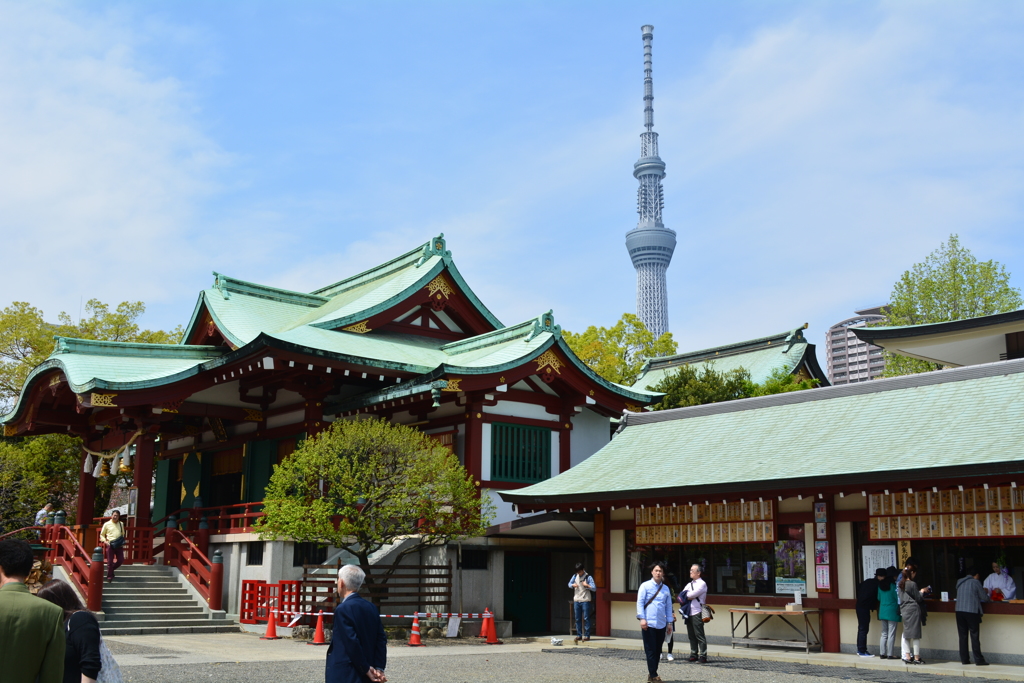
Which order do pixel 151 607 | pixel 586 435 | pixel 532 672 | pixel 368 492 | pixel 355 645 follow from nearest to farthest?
pixel 355 645, pixel 532 672, pixel 368 492, pixel 151 607, pixel 586 435

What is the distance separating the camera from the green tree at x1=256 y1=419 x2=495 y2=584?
68.4 feet

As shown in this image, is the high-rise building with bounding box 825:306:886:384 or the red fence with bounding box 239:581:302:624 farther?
the high-rise building with bounding box 825:306:886:384

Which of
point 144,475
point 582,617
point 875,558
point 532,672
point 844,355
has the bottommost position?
point 532,672

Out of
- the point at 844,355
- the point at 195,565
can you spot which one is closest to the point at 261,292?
the point at 195,565

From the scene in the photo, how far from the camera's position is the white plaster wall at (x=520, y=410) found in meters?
26.1

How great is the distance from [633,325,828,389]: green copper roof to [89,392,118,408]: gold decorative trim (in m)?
31.3

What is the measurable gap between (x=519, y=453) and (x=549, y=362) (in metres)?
2.59

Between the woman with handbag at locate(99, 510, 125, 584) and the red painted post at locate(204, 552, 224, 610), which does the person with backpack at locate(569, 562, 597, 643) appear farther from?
the woman with handbag at locate(99, 510, 125, 584)

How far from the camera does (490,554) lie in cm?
2431

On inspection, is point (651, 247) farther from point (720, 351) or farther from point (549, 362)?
point (549, 362)

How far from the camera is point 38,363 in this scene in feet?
125

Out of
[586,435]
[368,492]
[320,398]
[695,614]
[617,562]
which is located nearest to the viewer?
[695,614]

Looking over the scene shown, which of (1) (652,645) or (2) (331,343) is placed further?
(2) (331,343)

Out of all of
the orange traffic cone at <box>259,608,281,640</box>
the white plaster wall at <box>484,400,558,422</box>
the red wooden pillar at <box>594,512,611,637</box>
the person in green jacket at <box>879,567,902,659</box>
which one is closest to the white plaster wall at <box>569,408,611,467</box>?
the white plaster wall at <box>484,400,558,422</box>
